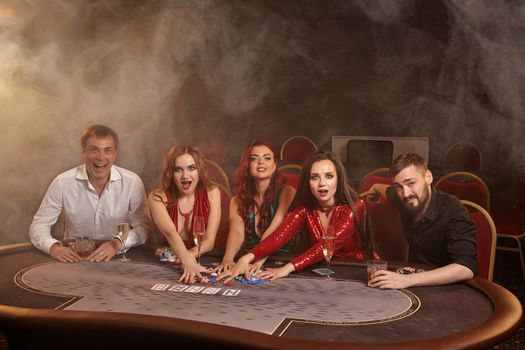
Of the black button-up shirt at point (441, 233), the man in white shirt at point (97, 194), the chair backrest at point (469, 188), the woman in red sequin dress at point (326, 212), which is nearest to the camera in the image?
the black button-up shirt at point (441, 233)

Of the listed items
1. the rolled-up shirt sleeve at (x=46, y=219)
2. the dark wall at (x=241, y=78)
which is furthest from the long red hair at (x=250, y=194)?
the dark wall at (x=241, y=78)

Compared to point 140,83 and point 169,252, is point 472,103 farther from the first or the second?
point 169,252

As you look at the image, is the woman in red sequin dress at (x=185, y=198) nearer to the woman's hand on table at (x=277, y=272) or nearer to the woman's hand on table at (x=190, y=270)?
the woman's hand on table at (x=190, y=270)

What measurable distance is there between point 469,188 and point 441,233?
43.9 inches

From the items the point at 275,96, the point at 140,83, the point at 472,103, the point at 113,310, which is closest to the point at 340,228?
the point at 113,310

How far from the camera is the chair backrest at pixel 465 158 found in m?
5.02

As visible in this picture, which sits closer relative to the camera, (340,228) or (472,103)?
(340,228)

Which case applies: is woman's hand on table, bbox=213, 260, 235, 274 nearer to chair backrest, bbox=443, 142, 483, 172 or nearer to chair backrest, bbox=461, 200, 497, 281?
chair backrest, bbox=461, 200, 497, 281

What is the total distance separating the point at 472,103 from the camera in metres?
5.61

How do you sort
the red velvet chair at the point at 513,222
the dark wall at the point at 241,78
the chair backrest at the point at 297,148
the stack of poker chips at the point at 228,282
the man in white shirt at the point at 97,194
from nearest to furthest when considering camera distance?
the stack of poker chips at the point at 228,282 → the man in white shirt at the point at 97,194 → the red velvet chair at the point at 513,222 → the dark wall at the point at 241,78 → the chair backrest at the point at 297,148

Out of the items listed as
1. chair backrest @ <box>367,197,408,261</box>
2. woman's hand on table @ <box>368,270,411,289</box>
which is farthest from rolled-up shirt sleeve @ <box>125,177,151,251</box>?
woman's hand on table @ <box>368,270,411,289</box>

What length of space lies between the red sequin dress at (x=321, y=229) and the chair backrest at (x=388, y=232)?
0.68 feet

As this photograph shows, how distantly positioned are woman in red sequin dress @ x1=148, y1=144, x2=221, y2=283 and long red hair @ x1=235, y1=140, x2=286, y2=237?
0.15 metres

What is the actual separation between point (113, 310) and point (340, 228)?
1027 millimetres
